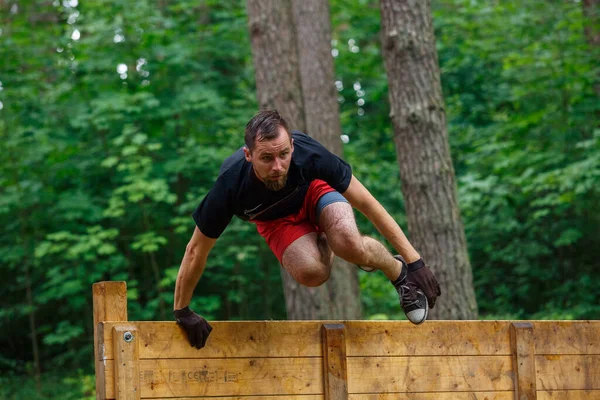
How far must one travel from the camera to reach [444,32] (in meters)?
13.8

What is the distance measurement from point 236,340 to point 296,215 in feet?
2.54

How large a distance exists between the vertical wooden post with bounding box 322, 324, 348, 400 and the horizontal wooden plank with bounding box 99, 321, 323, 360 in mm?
60

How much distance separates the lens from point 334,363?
411 centimetres

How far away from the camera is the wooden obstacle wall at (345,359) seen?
375 centimetres

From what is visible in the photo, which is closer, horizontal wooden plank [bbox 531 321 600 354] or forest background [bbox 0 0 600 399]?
horizontal wooden plank [bbox 531 321 600 354]

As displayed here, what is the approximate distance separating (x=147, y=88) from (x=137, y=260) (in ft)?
8.65

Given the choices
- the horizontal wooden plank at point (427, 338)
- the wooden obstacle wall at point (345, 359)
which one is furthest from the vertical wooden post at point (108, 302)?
the horizontal wooden plank at point (427, 338)

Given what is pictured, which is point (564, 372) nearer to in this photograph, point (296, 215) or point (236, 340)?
point (296, 215)

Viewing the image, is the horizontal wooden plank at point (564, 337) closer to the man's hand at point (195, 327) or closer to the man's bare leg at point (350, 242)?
the man's bare leg at point (350, 242)

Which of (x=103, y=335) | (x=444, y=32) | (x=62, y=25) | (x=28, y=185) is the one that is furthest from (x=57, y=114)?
(x=103, y=335)

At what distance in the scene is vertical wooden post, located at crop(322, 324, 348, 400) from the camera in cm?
408

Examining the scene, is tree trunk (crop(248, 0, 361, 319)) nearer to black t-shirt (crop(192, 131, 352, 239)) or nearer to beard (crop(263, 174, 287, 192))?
black t-shirt (crop(192, 131, 352, 239))

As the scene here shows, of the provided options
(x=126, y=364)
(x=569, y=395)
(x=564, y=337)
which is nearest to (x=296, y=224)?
(x=126, y=364)

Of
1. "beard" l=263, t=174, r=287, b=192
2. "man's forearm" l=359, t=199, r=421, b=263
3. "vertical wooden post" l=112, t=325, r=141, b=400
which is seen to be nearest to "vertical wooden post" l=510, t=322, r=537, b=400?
"man's forearm" l=359, t=199, r=421, b=263
